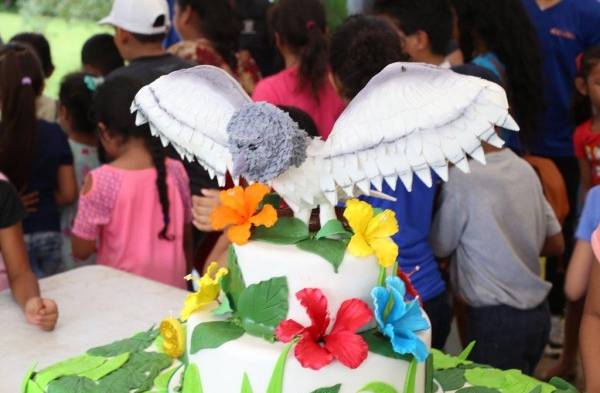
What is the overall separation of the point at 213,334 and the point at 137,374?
286mm

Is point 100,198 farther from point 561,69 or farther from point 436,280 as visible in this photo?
point 561,69

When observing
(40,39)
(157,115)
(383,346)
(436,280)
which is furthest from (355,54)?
(40,39)

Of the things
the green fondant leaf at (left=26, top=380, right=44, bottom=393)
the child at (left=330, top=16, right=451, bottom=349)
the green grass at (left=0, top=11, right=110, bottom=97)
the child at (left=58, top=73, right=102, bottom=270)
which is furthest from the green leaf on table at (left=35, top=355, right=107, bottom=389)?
the green grass at (left=0, top=11, right=110, bottom=97)

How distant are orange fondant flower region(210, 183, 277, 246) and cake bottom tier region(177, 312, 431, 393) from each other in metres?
0.16

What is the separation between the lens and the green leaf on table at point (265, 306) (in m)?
1.30

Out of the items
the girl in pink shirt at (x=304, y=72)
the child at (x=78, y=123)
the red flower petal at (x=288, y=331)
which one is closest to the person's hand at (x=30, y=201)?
the child at (x=78, y=123)

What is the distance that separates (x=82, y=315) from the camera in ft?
6.78

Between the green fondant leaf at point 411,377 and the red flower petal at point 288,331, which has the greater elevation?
the red flower petal at point 288,331

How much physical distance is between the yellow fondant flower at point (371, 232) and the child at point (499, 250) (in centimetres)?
84

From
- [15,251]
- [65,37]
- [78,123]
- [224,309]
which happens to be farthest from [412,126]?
[65,37]

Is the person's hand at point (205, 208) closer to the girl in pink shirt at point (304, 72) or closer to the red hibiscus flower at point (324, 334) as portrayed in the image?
the girl in pink shirt at point (304, 72)

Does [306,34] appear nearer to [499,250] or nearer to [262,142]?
[499,250]

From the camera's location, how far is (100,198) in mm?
2352

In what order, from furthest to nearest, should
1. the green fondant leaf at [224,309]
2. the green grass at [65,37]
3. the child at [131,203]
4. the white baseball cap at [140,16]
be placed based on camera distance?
the green grass at [65,37]
the white baseball cap at [140,16]
the child at [131,203]
the green fondant leaf at [224,309]
